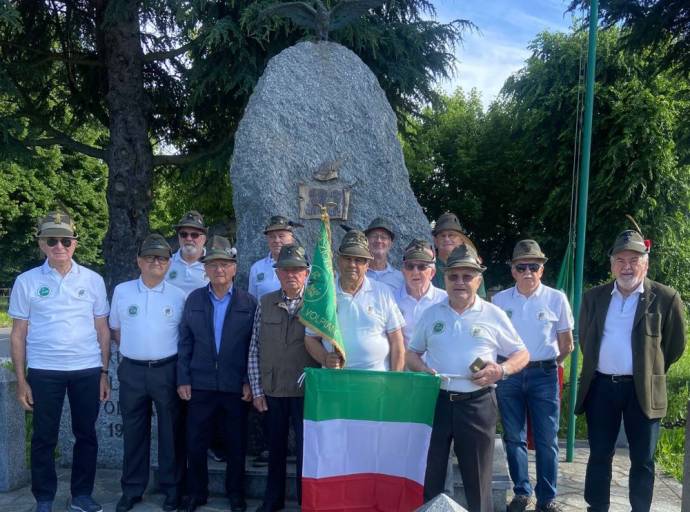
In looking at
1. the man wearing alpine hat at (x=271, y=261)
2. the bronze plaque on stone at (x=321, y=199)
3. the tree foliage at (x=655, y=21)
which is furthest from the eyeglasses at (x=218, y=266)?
the tree foliage at (x=655, y=21)

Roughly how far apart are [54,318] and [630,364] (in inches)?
151

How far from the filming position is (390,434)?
160 inches

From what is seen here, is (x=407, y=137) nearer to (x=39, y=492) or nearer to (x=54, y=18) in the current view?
(x=54, y=18)

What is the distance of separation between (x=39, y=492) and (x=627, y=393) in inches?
161

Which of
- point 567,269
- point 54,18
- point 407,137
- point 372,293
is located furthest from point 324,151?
point 54,18

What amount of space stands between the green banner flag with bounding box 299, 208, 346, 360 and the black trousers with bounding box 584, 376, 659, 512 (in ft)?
5.74

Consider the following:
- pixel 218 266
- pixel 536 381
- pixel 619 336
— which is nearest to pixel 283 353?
pixel 218 266

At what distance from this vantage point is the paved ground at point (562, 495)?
4891 millimetres

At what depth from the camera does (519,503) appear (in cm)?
476

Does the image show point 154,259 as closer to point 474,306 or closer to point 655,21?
point 474,306

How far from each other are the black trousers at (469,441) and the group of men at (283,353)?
0.05 feet

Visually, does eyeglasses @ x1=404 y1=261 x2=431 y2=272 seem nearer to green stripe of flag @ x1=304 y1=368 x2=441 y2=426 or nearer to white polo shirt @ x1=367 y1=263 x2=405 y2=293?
white polo shirt @ x1=367 y1=263 x2=405 y2=293

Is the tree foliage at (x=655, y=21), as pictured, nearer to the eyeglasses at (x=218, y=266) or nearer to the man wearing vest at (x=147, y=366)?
the eyeglasses at (x=218, y=266)

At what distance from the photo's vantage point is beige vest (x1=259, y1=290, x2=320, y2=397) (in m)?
4.38
